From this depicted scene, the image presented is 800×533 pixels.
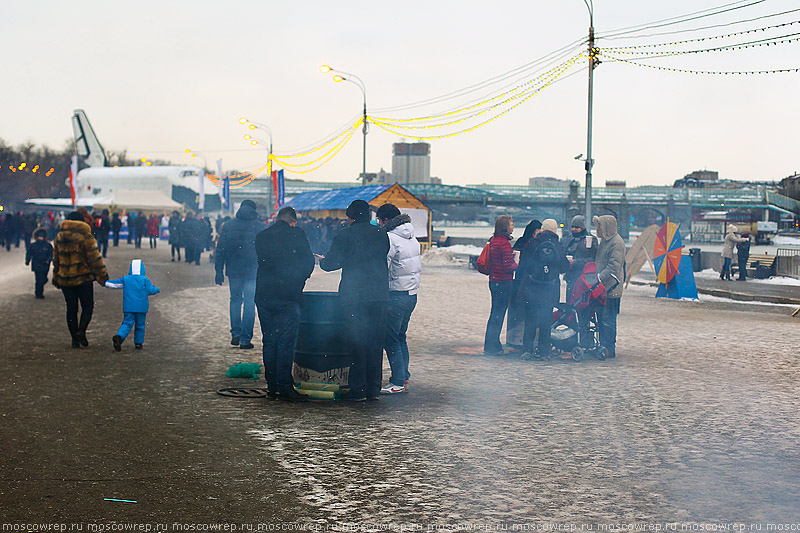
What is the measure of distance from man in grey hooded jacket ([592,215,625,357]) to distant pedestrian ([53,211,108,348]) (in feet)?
21.6

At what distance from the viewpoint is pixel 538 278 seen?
35.5 feet

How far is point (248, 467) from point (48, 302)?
13.1m

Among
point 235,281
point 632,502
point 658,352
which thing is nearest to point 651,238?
point 658,352

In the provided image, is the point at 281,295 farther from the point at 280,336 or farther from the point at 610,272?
the point at 610,272

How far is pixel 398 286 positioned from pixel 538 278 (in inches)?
109

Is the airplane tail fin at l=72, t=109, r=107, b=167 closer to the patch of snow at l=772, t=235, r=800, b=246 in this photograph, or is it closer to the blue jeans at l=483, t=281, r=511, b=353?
the patch of snow at l=772, t=235, r=800, b=246

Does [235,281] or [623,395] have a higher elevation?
[235,281]

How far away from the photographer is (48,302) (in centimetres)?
1725

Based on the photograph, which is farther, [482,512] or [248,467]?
[248,467]

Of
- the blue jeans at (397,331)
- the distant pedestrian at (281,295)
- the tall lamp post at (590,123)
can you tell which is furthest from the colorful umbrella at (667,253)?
the distant pedestrian at (281,295)

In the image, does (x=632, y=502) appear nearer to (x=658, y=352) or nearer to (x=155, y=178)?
(x=658, y=352)

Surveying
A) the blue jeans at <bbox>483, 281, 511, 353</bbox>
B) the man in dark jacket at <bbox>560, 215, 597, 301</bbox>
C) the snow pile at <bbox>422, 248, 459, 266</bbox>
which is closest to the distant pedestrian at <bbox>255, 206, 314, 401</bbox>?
the blue jeans at <bbox>483, 281, 511, 353</bbox>

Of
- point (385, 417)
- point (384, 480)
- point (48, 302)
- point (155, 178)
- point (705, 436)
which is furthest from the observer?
point (155, 178)

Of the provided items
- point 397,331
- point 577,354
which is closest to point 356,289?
point 397,331
